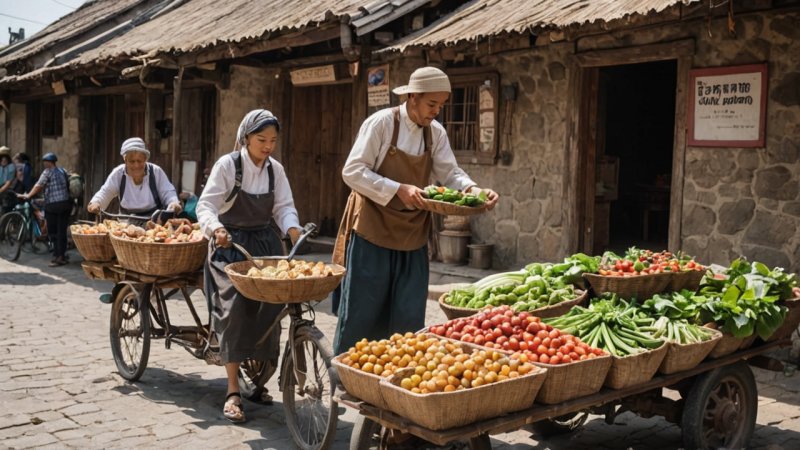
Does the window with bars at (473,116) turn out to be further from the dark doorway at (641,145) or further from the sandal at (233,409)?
the sandal at (233,409)

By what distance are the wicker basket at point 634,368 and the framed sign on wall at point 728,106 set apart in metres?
4.62

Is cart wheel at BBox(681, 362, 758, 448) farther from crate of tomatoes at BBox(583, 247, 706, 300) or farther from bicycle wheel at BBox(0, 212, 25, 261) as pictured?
bicycle wheel at BBox(0, 212, 25, 261)

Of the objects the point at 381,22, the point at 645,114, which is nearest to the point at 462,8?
the point at 381,22

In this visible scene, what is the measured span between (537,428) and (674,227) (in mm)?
4361

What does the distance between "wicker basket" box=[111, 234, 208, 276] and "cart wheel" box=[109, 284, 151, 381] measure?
0.39 meters

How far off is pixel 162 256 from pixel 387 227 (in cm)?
170

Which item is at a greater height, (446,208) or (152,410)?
(446,208)

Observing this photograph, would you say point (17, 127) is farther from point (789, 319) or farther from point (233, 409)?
point (789, 319)

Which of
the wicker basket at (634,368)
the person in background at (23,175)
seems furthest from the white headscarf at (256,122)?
the person in background at (23,175)

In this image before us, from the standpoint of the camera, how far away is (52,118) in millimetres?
20000

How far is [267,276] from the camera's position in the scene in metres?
4.41

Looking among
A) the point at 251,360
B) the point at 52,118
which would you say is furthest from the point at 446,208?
the point at 52,118

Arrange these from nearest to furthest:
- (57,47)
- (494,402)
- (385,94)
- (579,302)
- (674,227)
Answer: (494,402) < (579,302) < (674,227) < (385,94) < (57,47)

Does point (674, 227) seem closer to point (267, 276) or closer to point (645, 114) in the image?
point (267, 276)
